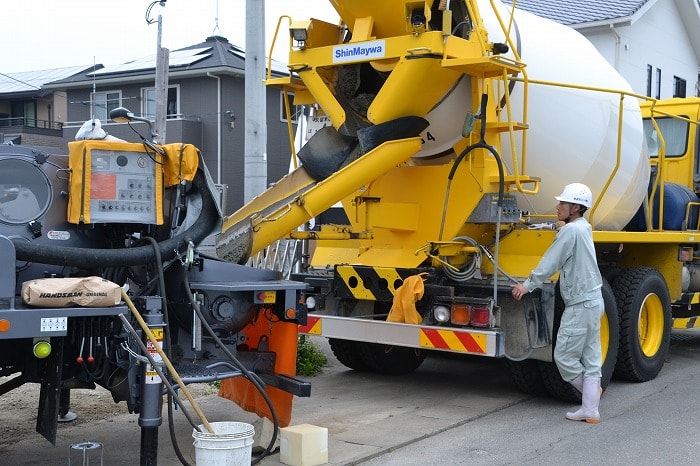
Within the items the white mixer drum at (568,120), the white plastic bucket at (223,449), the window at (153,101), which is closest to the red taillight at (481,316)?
the white mixer drum at (568,120)

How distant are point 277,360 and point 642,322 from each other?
433 cm

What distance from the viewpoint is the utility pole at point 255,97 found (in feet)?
32.5

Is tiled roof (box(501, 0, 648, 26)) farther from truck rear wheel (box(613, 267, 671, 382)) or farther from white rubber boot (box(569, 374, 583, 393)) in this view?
white rubber boot (box(569, 374, 583, 393))

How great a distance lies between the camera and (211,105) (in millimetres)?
25750

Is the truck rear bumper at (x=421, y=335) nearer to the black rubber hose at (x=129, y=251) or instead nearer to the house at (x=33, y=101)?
the black rubber hose at (x=129, y=251)

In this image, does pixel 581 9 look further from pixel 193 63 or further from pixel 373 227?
pixel 373 227

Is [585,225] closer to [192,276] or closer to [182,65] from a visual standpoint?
[192,276]

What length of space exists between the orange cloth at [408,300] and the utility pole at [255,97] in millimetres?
3063

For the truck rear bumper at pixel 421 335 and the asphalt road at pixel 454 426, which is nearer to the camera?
the asphalt road at pixel 454 426

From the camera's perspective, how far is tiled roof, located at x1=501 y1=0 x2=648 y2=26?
22.3 m

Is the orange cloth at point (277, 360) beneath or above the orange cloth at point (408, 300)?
beneath

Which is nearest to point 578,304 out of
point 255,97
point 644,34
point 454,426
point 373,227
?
point 454,426

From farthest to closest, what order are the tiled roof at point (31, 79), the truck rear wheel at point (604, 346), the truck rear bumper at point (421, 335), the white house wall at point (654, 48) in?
the tiled roof at point (31, 79)
the white house wall at point (654, 48)
the truck rear wheel at point (604, 346)
the truck rear bumper at point (421, 335)

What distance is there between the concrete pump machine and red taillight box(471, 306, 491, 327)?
17 mm
